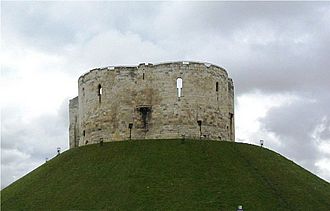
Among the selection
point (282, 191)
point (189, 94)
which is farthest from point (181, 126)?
Result: point (282, 191)

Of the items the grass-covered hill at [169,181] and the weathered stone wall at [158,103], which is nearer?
the grass-covered hill at [169,181]

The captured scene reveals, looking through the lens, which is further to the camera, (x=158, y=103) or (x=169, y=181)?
(x=158, y=103)

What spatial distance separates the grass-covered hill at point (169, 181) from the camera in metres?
41.7

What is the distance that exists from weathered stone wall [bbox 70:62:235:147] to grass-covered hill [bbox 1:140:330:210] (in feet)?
5.94

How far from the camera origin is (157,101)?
53062mm

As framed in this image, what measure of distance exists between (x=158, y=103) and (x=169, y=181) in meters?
10.4

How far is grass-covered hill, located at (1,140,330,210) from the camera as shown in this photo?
41.7 meters

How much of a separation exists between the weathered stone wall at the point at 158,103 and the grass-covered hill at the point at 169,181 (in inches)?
71.3

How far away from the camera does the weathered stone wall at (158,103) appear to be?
52562 mm

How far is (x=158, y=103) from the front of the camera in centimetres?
5300

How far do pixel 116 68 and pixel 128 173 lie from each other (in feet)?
39.2

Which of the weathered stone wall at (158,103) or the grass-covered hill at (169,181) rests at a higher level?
the weathered stone wall at (158,103)

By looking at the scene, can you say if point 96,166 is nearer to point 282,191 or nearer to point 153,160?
point 153,160

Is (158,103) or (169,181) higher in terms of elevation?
(158,103)
